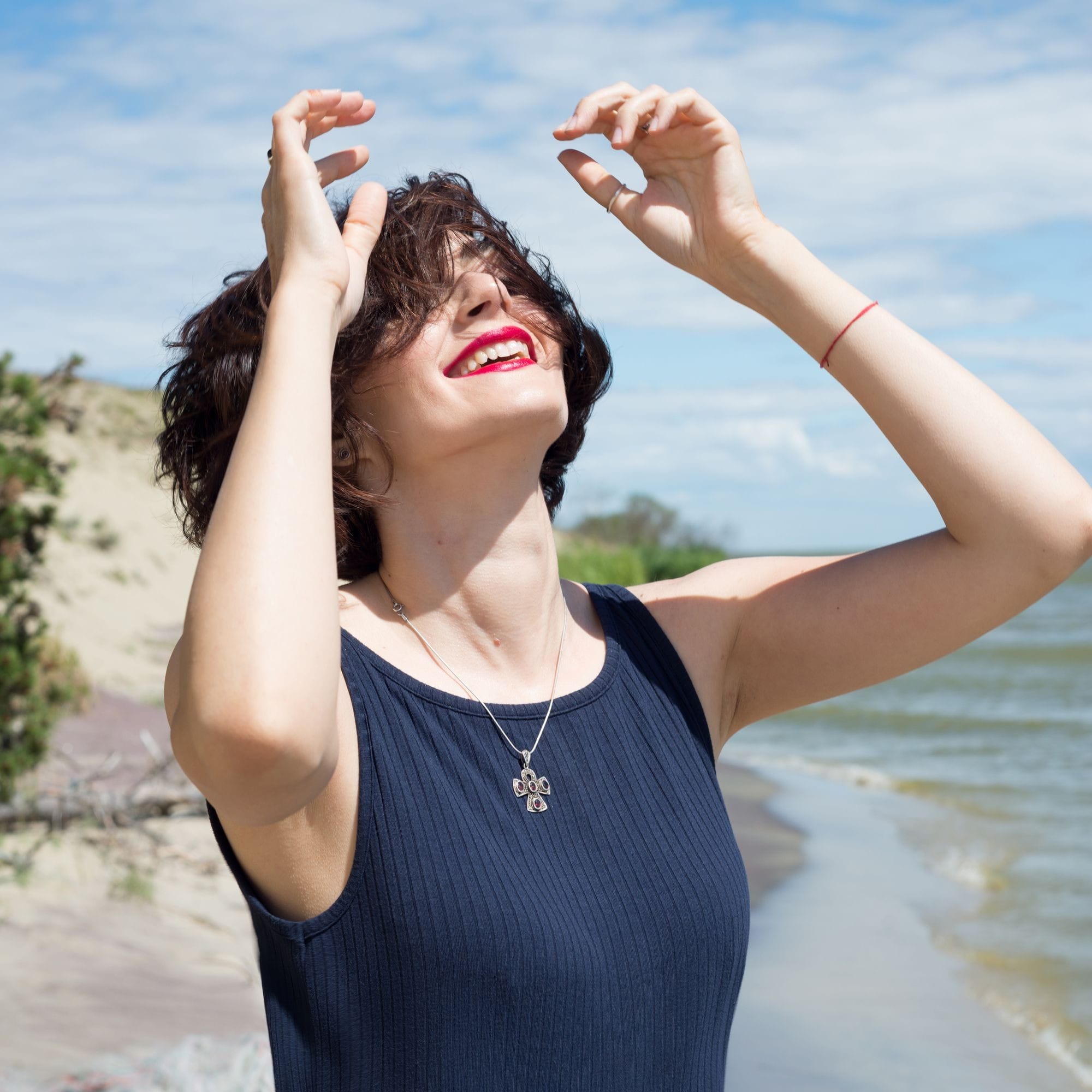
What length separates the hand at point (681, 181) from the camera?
1.82m

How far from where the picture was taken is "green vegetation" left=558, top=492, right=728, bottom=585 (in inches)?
957

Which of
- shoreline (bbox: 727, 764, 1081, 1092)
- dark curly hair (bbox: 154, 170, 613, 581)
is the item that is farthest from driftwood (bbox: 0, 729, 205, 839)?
dark curly hair (bbox: 154, 170, 613, 581)

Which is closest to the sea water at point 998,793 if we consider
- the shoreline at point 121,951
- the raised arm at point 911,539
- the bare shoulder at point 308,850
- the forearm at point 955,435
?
the shoreline at point 121,951

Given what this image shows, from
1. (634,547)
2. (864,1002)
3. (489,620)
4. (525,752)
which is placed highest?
(489,620)

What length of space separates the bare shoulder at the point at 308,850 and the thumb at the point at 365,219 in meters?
0.64

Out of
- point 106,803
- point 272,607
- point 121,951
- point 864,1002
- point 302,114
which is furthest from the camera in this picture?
point 106,803

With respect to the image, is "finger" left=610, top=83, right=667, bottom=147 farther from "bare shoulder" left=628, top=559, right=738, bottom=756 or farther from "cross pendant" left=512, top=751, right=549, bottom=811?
"cross pendant" left=512, top=751, right=549, bottom=811

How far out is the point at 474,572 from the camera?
70.7 inches

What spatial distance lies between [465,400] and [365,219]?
0.31 m

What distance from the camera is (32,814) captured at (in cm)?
525

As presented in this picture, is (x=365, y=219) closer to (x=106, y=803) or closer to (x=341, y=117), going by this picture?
(x=341, y=117)

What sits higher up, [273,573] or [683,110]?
[683,110]

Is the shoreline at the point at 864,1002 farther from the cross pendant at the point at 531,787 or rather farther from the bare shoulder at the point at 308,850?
the bare shoulder at the point at 308,850

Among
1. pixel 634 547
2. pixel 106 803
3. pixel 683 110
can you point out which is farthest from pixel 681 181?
pixel 634 547
